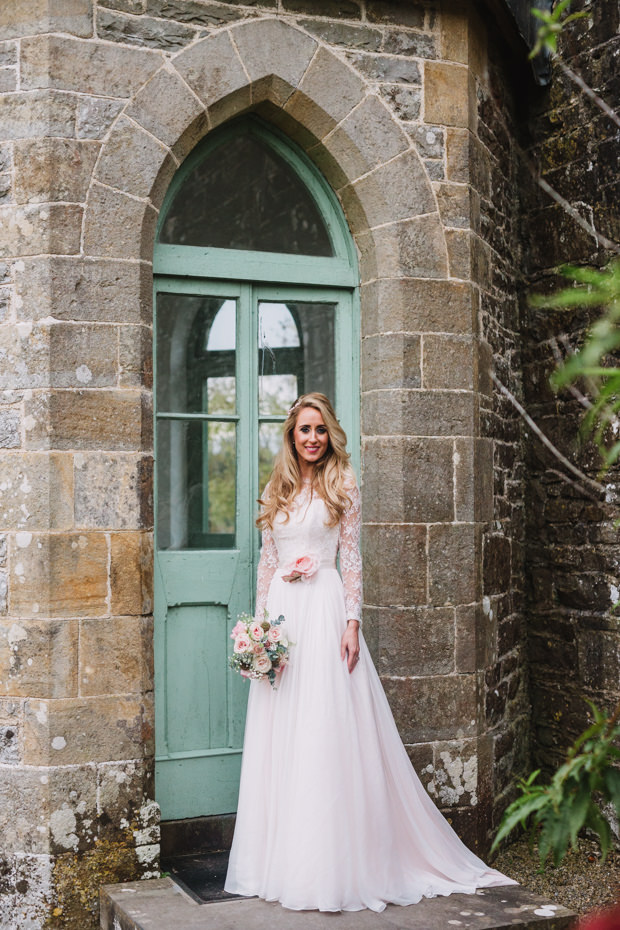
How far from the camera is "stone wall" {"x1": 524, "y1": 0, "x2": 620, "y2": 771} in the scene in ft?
16.6

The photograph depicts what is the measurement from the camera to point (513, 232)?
17.9 feet

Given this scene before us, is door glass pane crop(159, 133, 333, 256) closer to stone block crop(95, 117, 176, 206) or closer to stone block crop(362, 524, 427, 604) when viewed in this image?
stone block crop(95, 117, 176, 206)

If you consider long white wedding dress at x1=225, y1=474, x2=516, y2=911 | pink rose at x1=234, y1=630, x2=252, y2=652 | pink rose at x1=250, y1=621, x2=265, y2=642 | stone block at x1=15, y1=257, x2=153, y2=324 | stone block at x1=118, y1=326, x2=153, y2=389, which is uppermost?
stone block at x1=15, y1=257, x2=153, y2=324

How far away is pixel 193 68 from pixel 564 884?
4180 millimetres

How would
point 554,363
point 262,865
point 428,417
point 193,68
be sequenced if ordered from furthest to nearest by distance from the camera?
point 554,363
point 428,417
point 193,68
point 262,865

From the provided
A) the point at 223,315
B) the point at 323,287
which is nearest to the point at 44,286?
the point at 223,315

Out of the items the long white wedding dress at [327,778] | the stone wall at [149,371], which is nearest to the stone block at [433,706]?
the stone wall at [149,371]

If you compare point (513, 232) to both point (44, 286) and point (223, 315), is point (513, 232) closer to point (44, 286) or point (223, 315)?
Answer: point (223, 315)

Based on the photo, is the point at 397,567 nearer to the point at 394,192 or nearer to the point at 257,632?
the point at 257,632

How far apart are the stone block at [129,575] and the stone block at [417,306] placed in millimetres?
1583

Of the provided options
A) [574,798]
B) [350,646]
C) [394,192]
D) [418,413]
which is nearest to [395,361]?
[418,413]

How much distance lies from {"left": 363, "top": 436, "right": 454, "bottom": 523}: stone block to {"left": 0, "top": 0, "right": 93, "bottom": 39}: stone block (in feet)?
7.53

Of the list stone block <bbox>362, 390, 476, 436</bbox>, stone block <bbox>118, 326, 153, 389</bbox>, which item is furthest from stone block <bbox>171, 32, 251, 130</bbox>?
stone block <bbox>362, 390, 476, 436</bbox>

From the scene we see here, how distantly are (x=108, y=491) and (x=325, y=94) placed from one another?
2167mm
